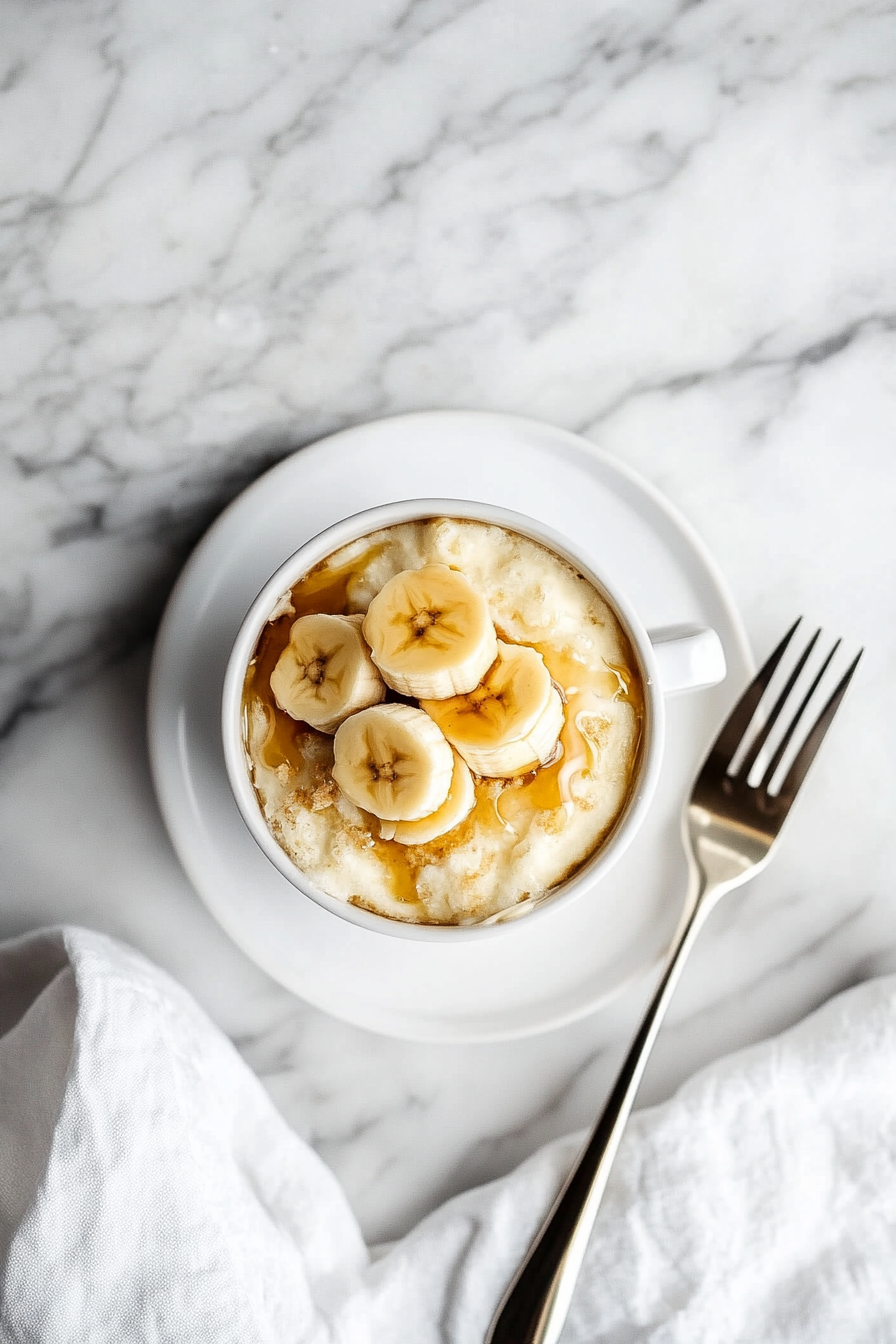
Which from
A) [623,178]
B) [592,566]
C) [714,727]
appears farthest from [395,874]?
[623,178]

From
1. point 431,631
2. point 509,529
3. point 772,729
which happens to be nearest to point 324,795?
point 431,631

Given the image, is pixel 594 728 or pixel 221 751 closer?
pixel 594 728

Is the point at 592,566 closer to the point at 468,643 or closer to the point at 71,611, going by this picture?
the point at 468,643

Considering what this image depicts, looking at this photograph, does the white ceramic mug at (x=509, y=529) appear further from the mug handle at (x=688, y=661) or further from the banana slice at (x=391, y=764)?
the banana slice at (x=391, y=764)

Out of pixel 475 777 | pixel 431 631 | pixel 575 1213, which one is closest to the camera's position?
pixel 431 631

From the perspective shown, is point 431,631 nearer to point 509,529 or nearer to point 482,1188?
point 509,529

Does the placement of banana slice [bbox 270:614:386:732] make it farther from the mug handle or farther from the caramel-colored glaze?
the mug handle

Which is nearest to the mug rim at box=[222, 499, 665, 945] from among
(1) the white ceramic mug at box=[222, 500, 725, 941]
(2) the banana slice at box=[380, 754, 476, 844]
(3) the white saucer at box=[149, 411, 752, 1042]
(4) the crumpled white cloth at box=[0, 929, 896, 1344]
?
(1) the white ceramic mug at box=[222, 500, 725, 941]
